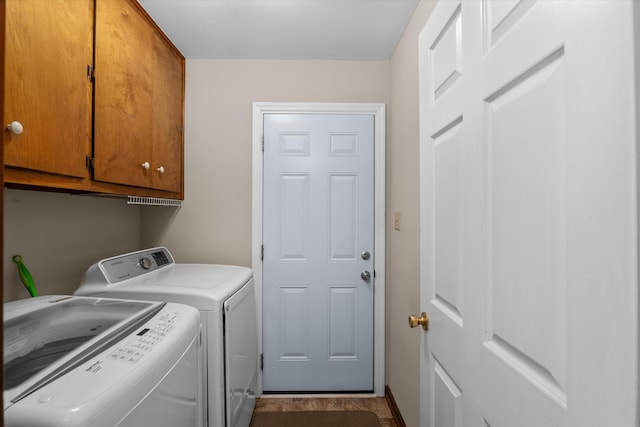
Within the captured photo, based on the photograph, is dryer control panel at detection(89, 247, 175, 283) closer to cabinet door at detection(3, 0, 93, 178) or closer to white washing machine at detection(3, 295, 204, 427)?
white washing machine at detection(3, 295, 204, 427)

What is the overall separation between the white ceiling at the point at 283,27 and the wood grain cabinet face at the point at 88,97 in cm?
16

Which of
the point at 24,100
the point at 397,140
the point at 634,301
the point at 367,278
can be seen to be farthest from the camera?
the point at 367,278

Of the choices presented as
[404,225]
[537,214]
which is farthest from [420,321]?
[404,225]

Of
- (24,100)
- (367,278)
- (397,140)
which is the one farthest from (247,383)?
(397,140)

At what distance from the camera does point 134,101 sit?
4.75 ft

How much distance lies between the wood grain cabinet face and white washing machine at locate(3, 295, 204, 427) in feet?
1.51

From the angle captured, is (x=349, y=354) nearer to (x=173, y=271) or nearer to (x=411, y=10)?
(x=173, y=271)

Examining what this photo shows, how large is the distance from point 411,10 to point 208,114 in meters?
1.43

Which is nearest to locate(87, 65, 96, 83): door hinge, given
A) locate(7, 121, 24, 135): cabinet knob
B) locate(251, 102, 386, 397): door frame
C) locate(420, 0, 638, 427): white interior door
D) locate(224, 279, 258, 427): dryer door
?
locate(7, 121, 24, 135): cabinet knob

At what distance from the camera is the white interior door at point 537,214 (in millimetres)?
375

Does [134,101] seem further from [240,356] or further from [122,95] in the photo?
[240,356]

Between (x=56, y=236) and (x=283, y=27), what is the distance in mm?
1633

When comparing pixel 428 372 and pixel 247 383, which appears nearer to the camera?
pixel 428 372

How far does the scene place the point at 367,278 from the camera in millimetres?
2045
